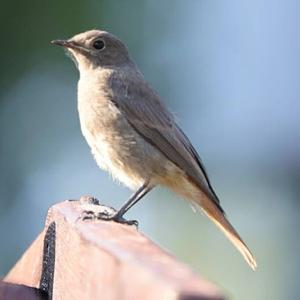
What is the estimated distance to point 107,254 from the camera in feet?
9.95

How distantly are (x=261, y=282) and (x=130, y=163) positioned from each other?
449 cm

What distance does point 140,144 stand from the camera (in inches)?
239

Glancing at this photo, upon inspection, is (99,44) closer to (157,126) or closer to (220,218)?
(157,126)

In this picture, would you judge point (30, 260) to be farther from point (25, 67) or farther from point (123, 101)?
point (25, 67)

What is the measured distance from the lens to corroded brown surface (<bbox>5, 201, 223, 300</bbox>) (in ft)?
8.41

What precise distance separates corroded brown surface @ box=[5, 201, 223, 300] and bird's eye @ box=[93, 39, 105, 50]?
8.12 ft

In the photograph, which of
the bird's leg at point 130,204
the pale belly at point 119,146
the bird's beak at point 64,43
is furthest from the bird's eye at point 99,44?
the bird's leg at point 130,204

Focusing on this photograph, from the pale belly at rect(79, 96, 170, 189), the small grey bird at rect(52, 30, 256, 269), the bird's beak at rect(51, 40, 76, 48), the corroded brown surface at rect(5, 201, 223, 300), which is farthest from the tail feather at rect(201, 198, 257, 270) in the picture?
the corroded brown surface at rect(5, 201, 223, 300)

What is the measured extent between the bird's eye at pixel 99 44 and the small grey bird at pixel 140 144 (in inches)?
12.3

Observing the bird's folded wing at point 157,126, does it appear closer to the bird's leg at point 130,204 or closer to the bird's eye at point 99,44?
the bird's leg at point 130,204

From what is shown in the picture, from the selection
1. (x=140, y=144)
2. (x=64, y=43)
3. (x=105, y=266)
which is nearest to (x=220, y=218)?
(x=140, y=144)

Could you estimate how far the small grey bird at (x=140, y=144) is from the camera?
602cm

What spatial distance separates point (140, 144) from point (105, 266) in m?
3.10

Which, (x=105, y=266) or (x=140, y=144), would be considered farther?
(x=140, y=144)
